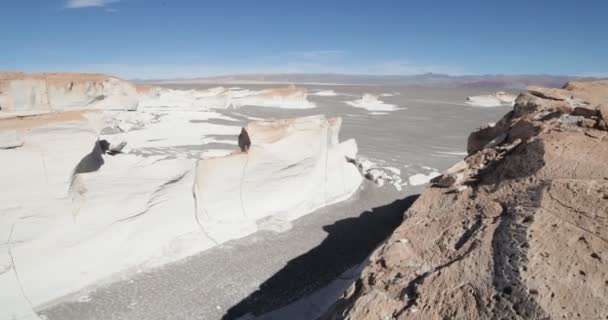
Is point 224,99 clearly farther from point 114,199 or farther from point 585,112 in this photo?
point 585,112

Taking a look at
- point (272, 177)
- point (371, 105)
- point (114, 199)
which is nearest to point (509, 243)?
point (114, 199)

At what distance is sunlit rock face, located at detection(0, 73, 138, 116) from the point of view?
52.4 ft

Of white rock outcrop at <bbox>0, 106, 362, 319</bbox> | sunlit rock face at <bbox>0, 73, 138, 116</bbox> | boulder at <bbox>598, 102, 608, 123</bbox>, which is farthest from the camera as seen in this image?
sunlit rock face at <bbox>0, 73, 138, 116</bbox>

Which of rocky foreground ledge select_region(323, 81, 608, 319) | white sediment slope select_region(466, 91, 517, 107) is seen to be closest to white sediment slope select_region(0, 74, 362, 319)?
rocky foreground ledge select_region(323, 81, 608, 319)

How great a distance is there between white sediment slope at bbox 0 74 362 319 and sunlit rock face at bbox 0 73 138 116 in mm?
10668

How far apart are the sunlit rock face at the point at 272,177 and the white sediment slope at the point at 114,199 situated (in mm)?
17

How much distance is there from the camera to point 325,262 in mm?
5504

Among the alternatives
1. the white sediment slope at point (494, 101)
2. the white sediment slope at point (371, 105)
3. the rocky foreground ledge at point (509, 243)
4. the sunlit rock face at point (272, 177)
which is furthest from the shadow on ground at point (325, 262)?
the white sediment slope at point (494, 101)

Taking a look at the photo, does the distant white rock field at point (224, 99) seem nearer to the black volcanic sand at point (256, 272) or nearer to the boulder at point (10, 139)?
the black volcanic sand at point (256, 272)

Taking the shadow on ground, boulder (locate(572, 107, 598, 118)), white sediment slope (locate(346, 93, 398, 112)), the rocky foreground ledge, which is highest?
boulder (locate(572, 107, 598, 118))

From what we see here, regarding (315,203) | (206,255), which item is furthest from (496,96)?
(206,255)

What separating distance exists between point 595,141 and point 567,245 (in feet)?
4.38

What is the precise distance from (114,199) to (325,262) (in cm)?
272

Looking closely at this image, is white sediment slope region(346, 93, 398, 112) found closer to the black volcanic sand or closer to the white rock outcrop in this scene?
the black volcanic sand
